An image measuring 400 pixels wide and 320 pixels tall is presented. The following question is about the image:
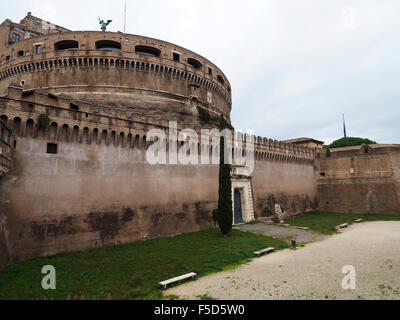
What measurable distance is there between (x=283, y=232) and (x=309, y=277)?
30.2ft

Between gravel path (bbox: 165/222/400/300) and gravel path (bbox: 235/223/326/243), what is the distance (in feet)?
7.55

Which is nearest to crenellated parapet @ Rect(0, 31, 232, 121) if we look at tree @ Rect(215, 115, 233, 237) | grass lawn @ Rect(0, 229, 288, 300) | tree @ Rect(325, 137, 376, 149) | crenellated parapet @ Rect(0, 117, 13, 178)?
tree @ Rect(215, 115, 233, 237)

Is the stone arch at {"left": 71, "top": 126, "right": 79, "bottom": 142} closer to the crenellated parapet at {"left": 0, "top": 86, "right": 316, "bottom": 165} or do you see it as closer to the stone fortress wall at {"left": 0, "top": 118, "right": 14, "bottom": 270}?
Answer: the crenellated parapet at {"left": 0, "top": 86, "right": 316, "bottom": 165}

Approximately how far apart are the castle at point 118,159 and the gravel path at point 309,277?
7407 mm

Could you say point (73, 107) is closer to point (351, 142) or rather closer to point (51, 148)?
point (51, 148)

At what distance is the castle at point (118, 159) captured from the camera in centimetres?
1157

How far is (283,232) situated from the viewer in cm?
1734

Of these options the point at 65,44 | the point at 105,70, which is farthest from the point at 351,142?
the point at 65,44

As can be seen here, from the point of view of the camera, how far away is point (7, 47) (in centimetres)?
2630

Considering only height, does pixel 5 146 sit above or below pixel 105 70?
below

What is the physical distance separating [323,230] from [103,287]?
627 inches

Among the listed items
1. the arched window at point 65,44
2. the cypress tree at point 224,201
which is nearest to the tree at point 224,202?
the cypress tree at point 224,201

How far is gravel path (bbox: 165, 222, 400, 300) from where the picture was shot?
7160 millimetres
